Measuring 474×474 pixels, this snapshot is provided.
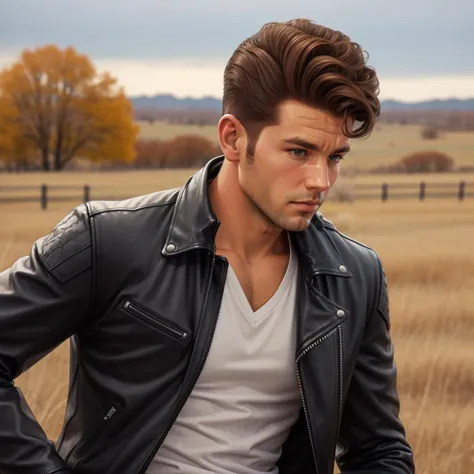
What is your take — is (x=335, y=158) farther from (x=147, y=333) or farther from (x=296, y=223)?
(x=147, y=333)

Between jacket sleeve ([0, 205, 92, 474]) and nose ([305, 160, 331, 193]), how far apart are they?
0.42 metres

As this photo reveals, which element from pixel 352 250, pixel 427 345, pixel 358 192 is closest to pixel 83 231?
pixel 352 250

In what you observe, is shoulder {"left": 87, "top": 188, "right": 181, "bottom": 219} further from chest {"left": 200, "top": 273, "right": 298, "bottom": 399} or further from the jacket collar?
chest {"left": 200, "top": 273, "right": 298, "bottom": 399}

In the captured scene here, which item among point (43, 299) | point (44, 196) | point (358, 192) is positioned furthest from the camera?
point (358, 192)

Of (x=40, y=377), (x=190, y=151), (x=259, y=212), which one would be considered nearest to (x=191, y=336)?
(x=259, y=212)

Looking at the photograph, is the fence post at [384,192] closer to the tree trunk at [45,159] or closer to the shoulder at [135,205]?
the tree trunk at [45,159]

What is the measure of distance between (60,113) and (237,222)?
19556mm

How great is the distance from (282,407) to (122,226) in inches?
18.4

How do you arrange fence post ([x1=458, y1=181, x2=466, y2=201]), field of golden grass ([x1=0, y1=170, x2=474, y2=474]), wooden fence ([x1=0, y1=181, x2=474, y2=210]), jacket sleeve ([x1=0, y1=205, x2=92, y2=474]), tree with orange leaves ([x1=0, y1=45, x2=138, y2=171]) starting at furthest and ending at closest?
tree with orange leaves ([x1=0, y1=45, x2=138, y2=171])
fence post ([x1=458, y1=181, x2=466, y2=201])
wooden fence ([x1=0, y1=181, x2=474, y2=210])
field of golden grass ([x1=0, y1=170, x2=474, y2=474])
jacket sleeve ([x1=0, y1=205, x2=92, y2=474])

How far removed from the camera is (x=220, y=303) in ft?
5.88

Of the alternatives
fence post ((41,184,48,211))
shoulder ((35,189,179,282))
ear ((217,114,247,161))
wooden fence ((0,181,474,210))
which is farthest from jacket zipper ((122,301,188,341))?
fence post ((41,184,48,211))

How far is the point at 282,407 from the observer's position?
1.85 m

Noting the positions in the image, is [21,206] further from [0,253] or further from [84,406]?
[84,406]

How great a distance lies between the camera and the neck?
1.87 m
